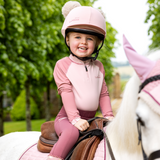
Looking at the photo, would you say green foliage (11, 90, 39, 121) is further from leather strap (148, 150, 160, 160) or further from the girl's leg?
leather strap (148, 150, 160, 160)

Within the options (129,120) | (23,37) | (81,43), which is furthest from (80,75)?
(23,37)

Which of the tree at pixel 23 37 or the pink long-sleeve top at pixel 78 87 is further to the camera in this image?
the tree at pixel 23 37

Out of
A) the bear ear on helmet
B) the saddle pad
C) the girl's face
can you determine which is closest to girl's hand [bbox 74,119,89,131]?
the saddle pad

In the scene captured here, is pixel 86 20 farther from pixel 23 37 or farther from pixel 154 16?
pixel 154 16

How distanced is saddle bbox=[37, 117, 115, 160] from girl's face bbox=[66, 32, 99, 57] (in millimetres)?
627

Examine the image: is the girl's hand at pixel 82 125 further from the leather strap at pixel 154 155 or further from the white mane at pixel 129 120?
the leather strap at pixel 154 155

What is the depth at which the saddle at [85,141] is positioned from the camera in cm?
127

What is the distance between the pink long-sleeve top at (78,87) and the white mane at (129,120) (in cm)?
46

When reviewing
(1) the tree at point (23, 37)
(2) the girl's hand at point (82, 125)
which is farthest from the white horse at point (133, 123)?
(1) the tree at point (23, 37)

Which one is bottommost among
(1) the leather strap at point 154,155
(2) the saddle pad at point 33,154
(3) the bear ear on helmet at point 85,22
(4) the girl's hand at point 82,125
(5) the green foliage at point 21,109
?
(5) the green foliage at point 21,109

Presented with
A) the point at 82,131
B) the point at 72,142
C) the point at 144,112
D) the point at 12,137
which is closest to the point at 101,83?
the point at 82,131

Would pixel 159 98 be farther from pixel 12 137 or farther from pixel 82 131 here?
pixel 12 137

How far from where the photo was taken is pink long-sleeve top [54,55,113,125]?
4.99 feet

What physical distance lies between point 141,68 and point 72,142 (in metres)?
0.83
